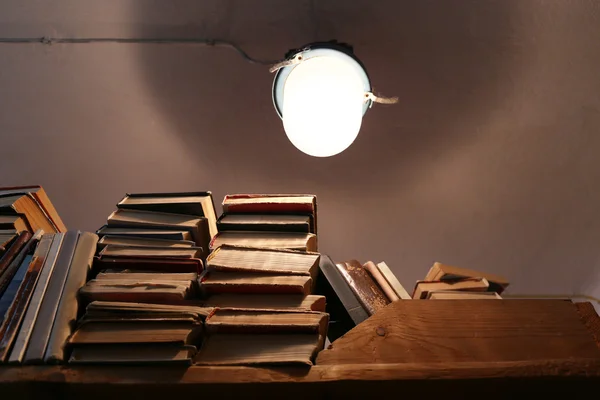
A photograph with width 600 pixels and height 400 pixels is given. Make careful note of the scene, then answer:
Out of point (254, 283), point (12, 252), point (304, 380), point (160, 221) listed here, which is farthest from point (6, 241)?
point (304, 380)

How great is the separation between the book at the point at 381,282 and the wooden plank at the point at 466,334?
0.19 m

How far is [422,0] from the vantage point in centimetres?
129

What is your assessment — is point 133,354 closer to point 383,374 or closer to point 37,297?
point 37,297

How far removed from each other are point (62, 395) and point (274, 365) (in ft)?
0.94

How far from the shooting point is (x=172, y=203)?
3.16 feet

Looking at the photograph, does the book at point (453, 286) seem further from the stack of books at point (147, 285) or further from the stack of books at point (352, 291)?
the stack of books at point (147, 285)

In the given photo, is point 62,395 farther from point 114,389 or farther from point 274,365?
point 274,365

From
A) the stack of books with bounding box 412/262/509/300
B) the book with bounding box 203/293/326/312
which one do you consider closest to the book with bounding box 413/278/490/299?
the stack of books with bounding box 412/262/509/300

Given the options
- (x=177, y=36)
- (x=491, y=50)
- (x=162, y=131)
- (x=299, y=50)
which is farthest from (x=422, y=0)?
(x=162, y=131)

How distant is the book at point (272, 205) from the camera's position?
0.94 m

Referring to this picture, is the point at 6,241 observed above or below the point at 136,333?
above

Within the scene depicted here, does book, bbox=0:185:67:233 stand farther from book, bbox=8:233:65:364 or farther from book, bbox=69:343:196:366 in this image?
book, bbox=69:343:196:366

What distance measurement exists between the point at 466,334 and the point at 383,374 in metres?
0.17

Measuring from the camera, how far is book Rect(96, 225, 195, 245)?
92 centimetres
